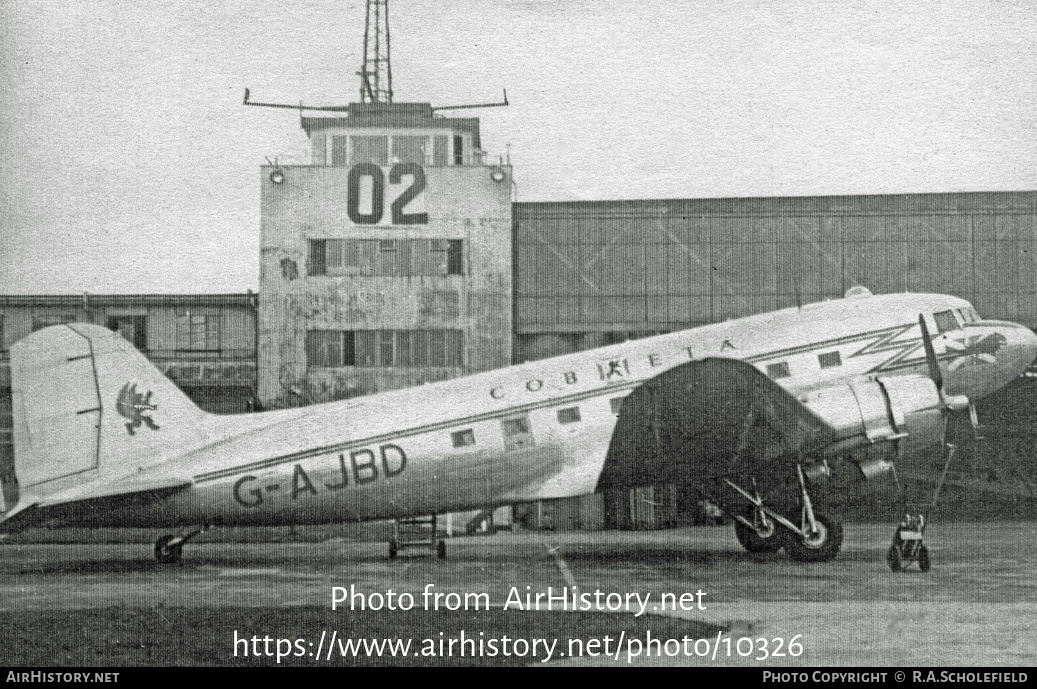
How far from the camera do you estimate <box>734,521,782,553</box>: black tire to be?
1470cm

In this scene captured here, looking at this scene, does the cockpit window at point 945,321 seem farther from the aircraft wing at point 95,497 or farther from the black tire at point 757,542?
the aircraft wing at point 95,497

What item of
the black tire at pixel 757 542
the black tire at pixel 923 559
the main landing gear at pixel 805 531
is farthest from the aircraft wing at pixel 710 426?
the black tire at pixel 923 559

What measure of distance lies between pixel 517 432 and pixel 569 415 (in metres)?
0.79

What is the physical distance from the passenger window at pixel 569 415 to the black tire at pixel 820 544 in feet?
10.9

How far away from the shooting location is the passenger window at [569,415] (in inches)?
559

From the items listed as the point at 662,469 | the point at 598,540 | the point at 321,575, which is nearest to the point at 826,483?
the point at 662,469

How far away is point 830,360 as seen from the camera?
47.9ft

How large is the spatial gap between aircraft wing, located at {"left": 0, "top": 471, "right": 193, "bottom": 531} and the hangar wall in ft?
23.3

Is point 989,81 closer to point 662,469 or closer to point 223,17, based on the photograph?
point 662,469

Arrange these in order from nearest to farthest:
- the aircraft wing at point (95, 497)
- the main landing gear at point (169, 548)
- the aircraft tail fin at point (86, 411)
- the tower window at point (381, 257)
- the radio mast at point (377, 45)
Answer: the radio mast at point (377, 45) → the aircraft wing at point (95, 497) → the aircraft tail fin at point (86, 411) → the main landing gear at point (169, 548) → the tower window at point (381, 257)

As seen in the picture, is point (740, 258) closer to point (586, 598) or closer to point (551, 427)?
point (551, 427)

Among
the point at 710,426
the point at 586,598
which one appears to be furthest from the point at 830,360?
the point at 586,598

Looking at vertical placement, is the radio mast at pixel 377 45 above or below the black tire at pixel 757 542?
above
